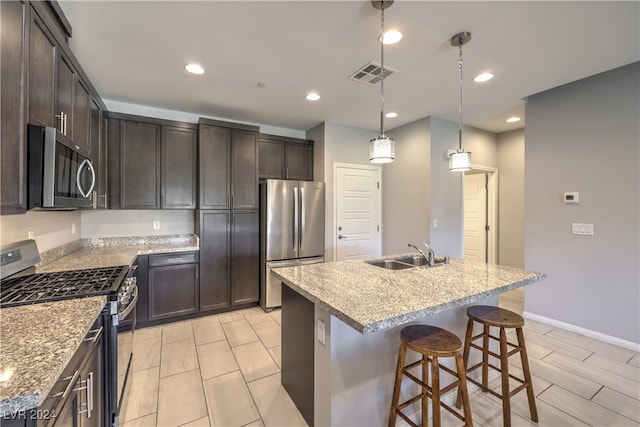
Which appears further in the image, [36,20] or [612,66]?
[612,66]

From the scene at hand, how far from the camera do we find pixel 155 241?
3.59 meters

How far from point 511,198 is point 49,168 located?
5.71 metres

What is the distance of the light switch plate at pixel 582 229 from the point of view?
2.85m

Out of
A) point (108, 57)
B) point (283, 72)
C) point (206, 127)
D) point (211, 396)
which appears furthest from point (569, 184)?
point (108, 57)

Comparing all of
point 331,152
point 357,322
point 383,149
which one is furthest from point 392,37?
point 331,152

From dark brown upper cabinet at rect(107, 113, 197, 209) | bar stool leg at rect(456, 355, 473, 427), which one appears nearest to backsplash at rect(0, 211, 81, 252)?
dark brown upper cabinet at rect(107, 113, 197, 209)

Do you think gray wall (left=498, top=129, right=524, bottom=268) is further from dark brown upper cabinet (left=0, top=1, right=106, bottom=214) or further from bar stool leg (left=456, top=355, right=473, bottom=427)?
dark brown upper cabinet (left=0, top=1, right=106, bottom=214)

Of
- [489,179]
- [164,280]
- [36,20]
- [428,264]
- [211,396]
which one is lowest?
[211,396]

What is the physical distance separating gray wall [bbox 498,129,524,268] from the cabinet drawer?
4993 mm

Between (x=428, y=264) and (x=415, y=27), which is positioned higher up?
(x=415, y=27)

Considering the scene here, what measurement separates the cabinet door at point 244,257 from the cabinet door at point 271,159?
697 mm

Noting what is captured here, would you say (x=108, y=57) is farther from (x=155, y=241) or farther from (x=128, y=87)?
(x=155, y=241)

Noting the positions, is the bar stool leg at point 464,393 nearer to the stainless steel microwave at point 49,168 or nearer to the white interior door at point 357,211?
the stainless steel microwave at point 49,168

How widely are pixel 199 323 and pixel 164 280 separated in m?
0.67
